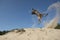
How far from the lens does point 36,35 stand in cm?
1903

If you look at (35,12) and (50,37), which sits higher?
(35,12)

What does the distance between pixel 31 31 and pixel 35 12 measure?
166 inches

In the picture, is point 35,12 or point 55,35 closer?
point 55,35

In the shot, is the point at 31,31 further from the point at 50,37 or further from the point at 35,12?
the point at 35,12

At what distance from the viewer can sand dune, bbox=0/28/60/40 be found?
726 inches

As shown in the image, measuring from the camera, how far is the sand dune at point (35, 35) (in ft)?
60.5

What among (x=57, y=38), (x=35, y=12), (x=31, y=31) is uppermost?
(x=35, y=12)

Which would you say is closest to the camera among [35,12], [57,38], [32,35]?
[57,38]

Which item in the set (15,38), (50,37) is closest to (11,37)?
(15,38)

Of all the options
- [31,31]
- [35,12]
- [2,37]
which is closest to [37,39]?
[31,31]

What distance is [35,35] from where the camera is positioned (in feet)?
62.6

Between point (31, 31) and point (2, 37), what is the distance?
239cm

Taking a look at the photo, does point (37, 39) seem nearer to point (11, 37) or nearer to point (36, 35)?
point (36, 35)

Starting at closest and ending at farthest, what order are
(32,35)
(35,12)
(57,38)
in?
(57,38), (32,35), (35,12)
